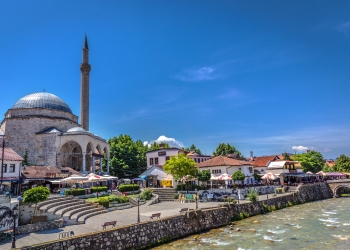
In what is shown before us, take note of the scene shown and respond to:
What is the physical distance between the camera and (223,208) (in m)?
21.7

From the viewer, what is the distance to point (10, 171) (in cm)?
2547

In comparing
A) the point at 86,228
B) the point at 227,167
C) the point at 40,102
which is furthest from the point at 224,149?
the point at 86,228

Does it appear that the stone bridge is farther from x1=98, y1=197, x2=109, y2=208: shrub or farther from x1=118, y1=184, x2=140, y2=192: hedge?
x1=98, y1=197, x2=109, y2=208: shrub

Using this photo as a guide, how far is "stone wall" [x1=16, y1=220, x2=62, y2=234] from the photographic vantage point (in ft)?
50.7

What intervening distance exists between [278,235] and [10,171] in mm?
23704

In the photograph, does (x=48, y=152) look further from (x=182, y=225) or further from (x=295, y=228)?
(x=295, y=228)

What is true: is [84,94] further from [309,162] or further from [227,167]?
[309,162]

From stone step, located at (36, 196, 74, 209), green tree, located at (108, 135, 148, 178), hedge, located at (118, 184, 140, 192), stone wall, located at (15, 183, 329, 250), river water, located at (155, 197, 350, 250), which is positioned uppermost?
green tree, located at (108, 135, 148, 178)

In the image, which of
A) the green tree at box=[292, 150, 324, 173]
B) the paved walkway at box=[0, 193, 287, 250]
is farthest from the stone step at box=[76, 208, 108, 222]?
the green tree at box=[292, 150, 324, 173]

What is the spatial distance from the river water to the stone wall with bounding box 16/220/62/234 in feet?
21.8

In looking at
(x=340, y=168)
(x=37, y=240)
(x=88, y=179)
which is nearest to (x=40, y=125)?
(x=88, y=179)

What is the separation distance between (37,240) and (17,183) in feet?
50.8

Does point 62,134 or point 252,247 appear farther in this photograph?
point 62,134

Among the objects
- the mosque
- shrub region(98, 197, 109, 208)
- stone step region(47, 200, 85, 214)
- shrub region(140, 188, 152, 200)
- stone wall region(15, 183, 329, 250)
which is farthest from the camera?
the mosque
